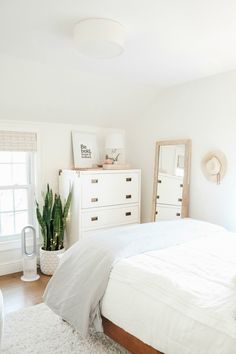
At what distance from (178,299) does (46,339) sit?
1.23 metres

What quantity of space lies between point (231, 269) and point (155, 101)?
2.57m

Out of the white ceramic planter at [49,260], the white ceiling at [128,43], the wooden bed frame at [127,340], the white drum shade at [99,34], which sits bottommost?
the white ceramic planter at [49,260]

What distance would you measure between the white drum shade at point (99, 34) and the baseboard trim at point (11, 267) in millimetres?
2613

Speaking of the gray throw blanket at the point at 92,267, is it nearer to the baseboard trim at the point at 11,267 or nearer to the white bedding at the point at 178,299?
the white bedding at the point at 178,299

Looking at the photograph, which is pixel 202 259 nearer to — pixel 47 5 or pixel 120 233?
pixel 120 233

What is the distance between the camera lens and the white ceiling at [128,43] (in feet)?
5.86

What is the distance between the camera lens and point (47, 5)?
5.78 feet

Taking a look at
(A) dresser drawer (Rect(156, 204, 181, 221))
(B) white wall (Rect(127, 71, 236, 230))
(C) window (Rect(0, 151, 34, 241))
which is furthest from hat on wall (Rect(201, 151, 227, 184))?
(C) window (Rect(0, 151, 34, 241))

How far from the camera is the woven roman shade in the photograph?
3340 millimetres

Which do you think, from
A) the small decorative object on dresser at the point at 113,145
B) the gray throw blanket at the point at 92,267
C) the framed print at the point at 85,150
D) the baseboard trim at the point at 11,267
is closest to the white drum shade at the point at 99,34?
the gray throw blanket at the point at 92,267

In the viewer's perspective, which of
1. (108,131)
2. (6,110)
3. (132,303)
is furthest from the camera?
(108,131)

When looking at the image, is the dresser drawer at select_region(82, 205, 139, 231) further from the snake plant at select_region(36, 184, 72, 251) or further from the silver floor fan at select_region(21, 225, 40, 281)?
the silver floor fan at select_region(21, 225, 40, 281)

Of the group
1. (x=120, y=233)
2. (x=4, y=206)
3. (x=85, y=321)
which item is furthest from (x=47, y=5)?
(x=4, y=206)

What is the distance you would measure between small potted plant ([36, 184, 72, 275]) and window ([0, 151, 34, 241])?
0.87 ft
